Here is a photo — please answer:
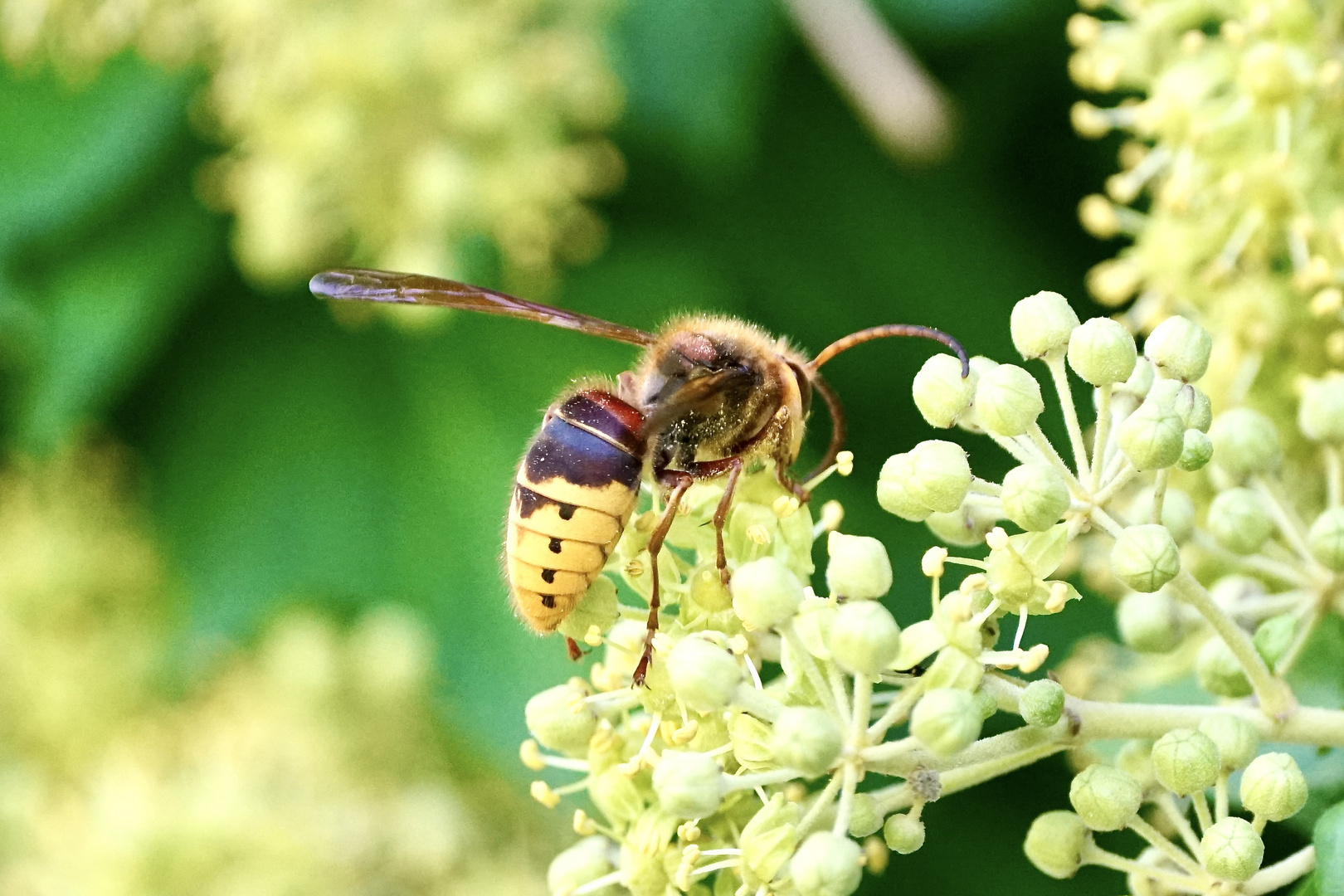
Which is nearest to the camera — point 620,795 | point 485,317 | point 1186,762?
point 1186,762

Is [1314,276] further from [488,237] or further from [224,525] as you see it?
[224,525]

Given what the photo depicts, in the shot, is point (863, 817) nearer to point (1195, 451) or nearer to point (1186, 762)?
point (1186, 762)

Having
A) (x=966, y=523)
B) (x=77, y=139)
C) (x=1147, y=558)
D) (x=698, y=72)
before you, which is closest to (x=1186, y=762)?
(x=1147, y=558)

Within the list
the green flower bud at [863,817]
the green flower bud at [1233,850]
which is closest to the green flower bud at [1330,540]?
the green flower bud at [1233,850]

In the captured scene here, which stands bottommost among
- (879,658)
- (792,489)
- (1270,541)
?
(879,658)

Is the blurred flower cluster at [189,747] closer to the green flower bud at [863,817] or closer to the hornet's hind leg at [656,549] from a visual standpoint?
the hornet's hind leg at [656,549]

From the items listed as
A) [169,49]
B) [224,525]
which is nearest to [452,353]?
[224,525]
